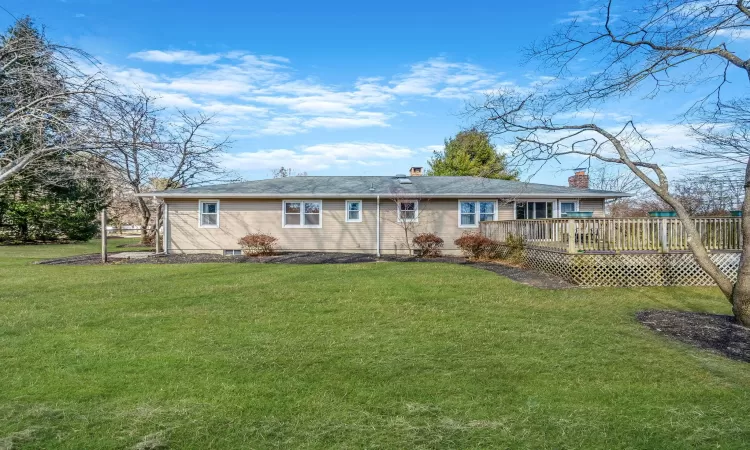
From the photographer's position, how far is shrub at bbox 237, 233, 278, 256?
56.4 feet

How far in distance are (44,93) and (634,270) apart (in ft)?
41.8

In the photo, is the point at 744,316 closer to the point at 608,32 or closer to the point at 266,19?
the point at 608,32

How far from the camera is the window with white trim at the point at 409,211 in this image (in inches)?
727

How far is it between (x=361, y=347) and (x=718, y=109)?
6.98 metres

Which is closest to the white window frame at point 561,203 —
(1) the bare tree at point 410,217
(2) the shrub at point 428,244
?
(2) the shrub at point 428,244

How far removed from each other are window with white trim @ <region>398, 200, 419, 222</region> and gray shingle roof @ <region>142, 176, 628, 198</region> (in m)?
0.53

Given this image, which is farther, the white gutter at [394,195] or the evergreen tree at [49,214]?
the evergreen tree at [49,214]

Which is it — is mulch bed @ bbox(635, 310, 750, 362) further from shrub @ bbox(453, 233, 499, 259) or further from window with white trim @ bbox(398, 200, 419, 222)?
window with white trim @ bbox(398, 200, 419, 222)

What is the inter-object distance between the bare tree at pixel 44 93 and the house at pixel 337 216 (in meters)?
10.6

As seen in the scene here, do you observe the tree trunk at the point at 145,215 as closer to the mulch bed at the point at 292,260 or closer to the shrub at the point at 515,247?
the mulch bed at the point at 292,260

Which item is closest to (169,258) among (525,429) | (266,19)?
(266,19)

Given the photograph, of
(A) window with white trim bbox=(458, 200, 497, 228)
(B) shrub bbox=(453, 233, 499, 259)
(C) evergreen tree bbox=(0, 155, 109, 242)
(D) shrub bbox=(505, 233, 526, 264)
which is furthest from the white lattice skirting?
(C) evergreen tree bbox=(0, 155, 109, 242)

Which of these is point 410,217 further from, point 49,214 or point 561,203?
point 49,214

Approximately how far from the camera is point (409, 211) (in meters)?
18.5
